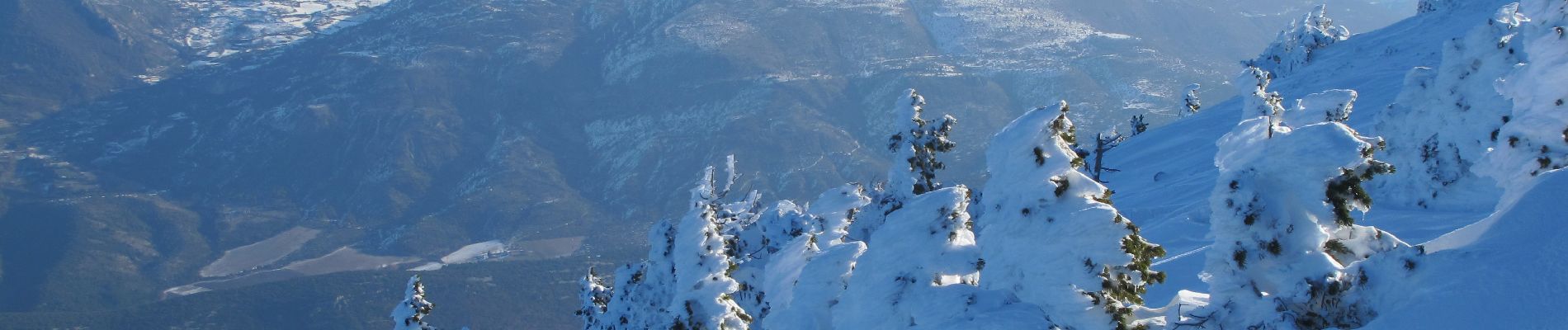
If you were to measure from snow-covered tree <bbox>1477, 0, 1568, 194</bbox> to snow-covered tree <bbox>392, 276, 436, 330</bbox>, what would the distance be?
25.8m

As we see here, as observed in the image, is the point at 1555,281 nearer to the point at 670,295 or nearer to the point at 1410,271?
the point at 1410,271

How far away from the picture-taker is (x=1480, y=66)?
25109mm

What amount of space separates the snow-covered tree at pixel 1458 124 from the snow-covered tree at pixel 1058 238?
1464cm

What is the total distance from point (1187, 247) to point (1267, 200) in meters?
13.8

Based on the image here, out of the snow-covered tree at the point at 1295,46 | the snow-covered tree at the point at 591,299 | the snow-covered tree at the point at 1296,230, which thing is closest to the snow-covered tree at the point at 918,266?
the snow-covered tree at the point at 1296,230

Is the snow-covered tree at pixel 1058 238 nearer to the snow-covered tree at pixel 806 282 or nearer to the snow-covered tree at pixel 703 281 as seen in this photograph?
the snow-covered tree at pixel 806 282

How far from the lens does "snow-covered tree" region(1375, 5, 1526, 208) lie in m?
24.6

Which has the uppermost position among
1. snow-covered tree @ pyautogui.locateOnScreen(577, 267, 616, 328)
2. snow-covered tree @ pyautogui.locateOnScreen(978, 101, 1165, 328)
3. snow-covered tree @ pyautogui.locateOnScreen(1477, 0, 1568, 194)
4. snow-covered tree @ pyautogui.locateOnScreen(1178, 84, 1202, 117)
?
snow-covered tree @ pyautogui.locateOnScreen(1477, 0, 1568, 194)

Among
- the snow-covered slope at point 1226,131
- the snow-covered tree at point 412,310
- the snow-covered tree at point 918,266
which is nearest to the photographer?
the snow-covered tree at point 918,266

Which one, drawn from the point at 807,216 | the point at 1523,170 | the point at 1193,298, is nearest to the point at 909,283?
the point at 1193,298

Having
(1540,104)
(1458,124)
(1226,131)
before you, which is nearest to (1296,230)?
(1540,104)

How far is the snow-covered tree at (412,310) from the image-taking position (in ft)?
110

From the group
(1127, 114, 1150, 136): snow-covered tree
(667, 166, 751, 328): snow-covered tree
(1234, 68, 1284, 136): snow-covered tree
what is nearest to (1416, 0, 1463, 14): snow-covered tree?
(1127, 114, 1150, 136): snow-covered tree

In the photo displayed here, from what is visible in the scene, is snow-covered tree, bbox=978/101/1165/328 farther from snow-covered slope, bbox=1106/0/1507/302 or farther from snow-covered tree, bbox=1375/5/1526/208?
snow-covered tree, bbox=1375/5/1526/208
